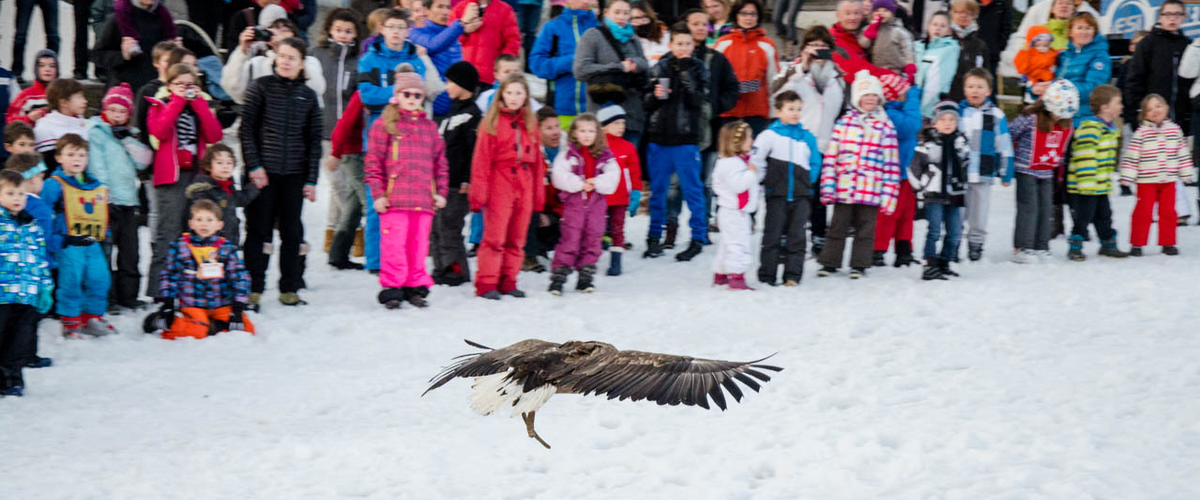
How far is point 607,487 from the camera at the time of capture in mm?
5957

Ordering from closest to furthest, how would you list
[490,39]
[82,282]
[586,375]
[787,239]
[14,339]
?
[586,375] → [14,339] → [82,282] → [787,239] → [490,39]

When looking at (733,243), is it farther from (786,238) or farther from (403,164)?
(403,164)

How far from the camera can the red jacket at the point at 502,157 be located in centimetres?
955

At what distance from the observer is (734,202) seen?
9883 millimetres

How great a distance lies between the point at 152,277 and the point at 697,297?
4.08 meters

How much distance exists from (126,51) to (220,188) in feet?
10.1

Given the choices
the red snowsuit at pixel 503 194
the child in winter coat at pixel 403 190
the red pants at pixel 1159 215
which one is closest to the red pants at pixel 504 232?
the red snowsuit at pixel 503 194

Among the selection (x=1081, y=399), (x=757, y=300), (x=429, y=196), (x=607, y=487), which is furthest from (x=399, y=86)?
(x=1081, y=399)

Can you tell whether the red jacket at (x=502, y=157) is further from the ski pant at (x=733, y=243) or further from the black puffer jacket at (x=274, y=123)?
the ski pant at (x=733, y=243)

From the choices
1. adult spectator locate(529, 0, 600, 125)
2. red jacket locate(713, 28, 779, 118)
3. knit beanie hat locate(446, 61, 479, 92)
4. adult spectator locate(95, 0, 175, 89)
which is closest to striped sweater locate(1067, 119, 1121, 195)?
red jacket locate(713, 28, 779, 118)

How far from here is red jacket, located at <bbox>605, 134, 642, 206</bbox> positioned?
10422mm

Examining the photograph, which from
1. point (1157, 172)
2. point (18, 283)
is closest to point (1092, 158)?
point (1157, 172)

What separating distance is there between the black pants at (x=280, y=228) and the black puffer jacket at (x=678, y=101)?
129 inches

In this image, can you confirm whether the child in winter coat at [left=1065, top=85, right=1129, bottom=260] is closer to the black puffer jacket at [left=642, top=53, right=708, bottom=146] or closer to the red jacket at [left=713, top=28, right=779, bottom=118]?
the red jacket at [left=713, top=28, right=779, bottom=118]
